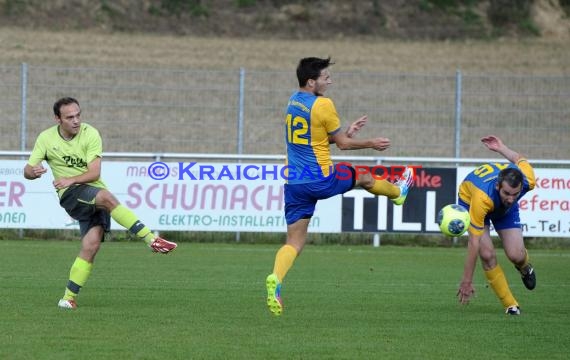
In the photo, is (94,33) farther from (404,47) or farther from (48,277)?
(48,277)

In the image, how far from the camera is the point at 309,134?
1021 cm

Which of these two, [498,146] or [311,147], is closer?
[311,147]

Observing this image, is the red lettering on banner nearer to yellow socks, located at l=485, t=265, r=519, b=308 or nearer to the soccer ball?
yellow socks, located at l=485, t=265, r=519, b=308

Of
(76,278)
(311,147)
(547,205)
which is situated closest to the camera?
(311,147)

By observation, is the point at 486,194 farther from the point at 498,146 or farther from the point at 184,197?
the point at 184,197

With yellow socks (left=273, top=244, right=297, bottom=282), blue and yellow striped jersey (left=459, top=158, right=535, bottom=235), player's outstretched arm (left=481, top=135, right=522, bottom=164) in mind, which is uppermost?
player's outstretched arm (left=481, top=135, right=522, bottom=164)

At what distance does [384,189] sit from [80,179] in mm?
2677

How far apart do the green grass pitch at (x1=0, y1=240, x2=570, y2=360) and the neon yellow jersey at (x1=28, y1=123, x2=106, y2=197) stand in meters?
1.25

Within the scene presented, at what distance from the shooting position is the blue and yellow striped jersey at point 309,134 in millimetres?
10133

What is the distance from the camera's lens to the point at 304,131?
402 inches

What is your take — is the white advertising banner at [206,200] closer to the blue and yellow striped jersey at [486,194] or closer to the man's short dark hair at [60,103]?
the blue and yellow striped jersey at [486,194]

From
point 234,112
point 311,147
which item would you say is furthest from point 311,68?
point 234,112

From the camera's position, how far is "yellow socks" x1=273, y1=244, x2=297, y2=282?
32.9 ft

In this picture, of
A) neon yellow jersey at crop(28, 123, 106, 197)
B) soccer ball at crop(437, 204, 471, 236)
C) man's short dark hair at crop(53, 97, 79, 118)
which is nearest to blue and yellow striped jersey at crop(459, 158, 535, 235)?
soccer ball at crop(437, 204, 471, 236)
